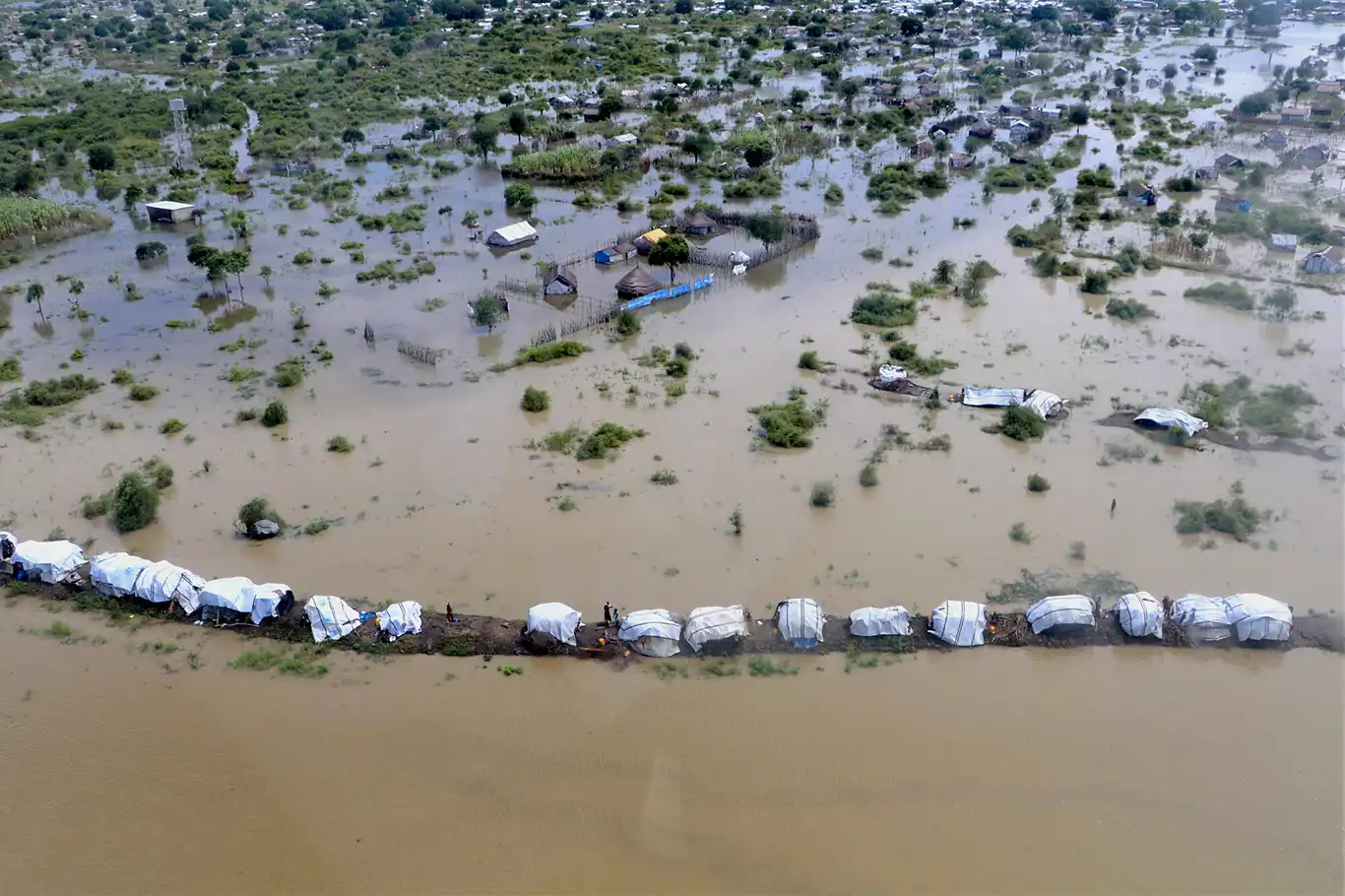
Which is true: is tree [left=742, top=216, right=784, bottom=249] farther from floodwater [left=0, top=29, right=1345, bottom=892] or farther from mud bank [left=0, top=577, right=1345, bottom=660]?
mud bank [left=0, top=577, right=1345, bottom=660]

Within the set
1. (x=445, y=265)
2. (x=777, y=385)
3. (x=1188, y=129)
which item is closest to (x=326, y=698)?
(x=777, y=385)

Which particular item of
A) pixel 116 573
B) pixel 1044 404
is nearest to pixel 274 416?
pixel 116 573

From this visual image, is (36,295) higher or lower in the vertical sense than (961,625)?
higher

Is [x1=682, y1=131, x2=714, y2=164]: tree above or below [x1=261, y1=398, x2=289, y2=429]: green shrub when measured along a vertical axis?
above

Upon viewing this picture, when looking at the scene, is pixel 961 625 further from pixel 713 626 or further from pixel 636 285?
pixel 636 285

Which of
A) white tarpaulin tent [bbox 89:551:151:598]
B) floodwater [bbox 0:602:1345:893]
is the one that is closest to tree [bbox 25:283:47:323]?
white tarpaulin tent [bbox 89:551:151:598]

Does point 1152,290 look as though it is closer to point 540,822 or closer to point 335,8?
point 540,822

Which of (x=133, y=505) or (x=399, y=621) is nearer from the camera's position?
(x=399, y=621)
